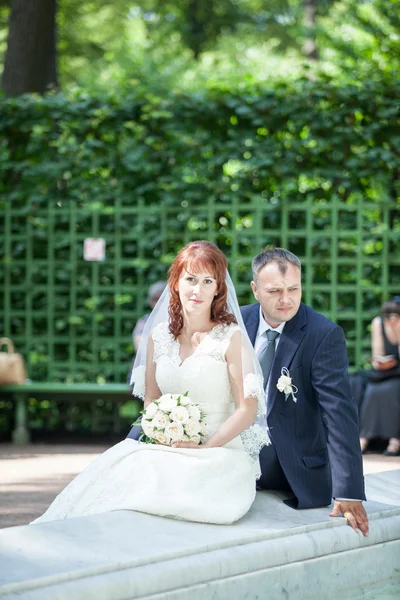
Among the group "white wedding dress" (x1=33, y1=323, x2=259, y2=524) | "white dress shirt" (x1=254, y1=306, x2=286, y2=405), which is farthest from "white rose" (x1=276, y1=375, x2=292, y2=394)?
"white dress shirt" (x1=254, y1=306, x2=286, y2=405)

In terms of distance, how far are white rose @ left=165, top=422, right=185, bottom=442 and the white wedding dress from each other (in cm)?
5

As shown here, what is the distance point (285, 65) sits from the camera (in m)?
21.8

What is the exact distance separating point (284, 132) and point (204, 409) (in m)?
6.07

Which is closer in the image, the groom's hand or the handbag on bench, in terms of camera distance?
the groom's hand

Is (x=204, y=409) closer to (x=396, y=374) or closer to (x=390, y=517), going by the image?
(x=390, y=517)

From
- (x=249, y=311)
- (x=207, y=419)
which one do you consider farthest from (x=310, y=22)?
(x=207, y=419)

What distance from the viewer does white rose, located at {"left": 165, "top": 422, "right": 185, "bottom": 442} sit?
377 cm

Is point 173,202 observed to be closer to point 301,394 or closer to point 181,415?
point 301,394

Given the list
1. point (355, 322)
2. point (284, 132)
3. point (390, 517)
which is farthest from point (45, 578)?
point (284, 132)

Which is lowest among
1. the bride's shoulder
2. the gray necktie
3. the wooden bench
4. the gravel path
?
the gravel path

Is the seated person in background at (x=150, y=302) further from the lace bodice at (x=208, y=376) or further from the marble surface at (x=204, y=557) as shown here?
the marble surface at (x=204, y=557)

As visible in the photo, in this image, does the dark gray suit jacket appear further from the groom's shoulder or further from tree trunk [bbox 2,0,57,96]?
tree trunk [bbox 2,0,57,96]

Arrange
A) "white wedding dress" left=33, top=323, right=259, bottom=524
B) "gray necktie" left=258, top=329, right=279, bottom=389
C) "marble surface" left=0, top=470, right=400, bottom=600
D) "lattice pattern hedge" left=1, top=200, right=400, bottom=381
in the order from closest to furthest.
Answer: "marble surface" left=0, top=470, right=400, bottom=600, "white wedding dress" left=33, top=323, right=259, bottom=524, "gray necktie" left=258, top=329, right=279, bottom=389, "lattice pattern hedge" left=1, top=200, right=400, bottom=381

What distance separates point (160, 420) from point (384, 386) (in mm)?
5026
